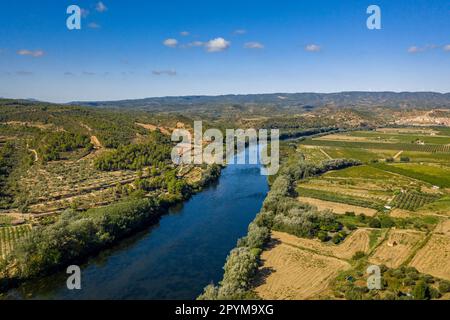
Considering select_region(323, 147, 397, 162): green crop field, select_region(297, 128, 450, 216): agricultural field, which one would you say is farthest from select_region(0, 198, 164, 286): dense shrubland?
select_region(323, 147, 397, 162): green crop field

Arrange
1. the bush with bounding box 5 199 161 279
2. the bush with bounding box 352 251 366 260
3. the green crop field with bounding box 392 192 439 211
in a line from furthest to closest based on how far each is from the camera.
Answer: the green crop field with bounding box 392 192 439 211 → the bush with bounding box 352 251 366 260 → the bush with bounding box 5 199 161 279

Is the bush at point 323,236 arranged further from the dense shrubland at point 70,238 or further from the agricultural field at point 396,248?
the dense shrubland at point 70,238

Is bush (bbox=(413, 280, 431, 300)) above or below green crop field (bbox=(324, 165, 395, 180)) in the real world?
below

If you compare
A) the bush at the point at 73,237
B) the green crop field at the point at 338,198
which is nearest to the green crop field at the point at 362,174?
the green crop field at the point at 338,198

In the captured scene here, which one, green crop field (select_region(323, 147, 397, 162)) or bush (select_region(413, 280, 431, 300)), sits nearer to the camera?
bush (select_region(413, 280, 431, 300))

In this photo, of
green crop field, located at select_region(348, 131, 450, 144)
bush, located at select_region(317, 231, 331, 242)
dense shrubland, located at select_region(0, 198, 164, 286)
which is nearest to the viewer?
dense shrubland, located at select_region(0, 198, 164, 286)

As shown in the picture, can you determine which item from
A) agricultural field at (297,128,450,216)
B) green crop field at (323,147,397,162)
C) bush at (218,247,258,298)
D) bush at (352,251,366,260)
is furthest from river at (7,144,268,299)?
green crop field at (323,147,397,162)

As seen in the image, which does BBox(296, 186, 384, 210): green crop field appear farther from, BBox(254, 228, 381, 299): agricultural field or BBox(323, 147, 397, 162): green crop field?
BBox(323, 147, 397, 162): green crop field

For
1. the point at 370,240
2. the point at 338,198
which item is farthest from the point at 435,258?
the point at 338,198

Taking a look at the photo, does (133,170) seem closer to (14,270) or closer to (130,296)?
(14,270)

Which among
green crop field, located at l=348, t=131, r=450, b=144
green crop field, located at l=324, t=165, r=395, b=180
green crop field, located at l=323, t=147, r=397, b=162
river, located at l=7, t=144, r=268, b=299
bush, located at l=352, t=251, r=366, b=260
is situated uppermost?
green crop field, located at l=348, t=131, r=450, b=144
